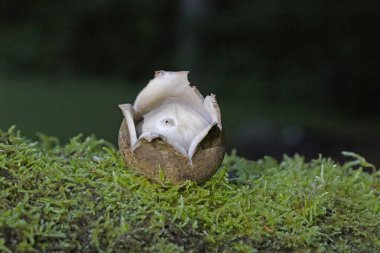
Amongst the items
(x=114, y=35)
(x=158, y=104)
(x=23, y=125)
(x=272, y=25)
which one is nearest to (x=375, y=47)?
(x=272, y=25)

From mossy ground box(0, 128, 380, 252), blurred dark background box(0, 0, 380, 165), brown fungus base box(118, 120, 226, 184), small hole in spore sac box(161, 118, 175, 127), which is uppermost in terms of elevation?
blurred dark background box(0, 0, 380, 165)

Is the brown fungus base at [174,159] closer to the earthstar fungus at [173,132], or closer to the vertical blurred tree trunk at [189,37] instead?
the earthstar fungus at [173,132]

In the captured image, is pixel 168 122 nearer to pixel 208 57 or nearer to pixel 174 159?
pixel 174 159

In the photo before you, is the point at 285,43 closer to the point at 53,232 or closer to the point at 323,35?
the point at 323,35

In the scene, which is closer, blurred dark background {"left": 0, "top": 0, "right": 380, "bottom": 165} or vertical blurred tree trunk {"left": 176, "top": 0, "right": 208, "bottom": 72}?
blurred dark background {"left": 0, "top": 0, "right": 380, "bottom": 165}

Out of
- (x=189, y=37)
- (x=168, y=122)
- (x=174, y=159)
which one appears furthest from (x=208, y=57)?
(x=174, y=159)

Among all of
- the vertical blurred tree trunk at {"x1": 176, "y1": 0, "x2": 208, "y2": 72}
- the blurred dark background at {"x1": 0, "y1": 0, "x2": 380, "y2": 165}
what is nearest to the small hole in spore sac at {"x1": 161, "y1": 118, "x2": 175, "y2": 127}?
the blurred dark background at {"x1": 0, "y1": 0, "x2": 380, "y2": 165}

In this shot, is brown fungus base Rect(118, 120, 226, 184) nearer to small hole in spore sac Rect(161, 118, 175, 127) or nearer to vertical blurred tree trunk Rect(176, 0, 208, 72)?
small hole in spore sac Rect(161, 118, 175, 127)
